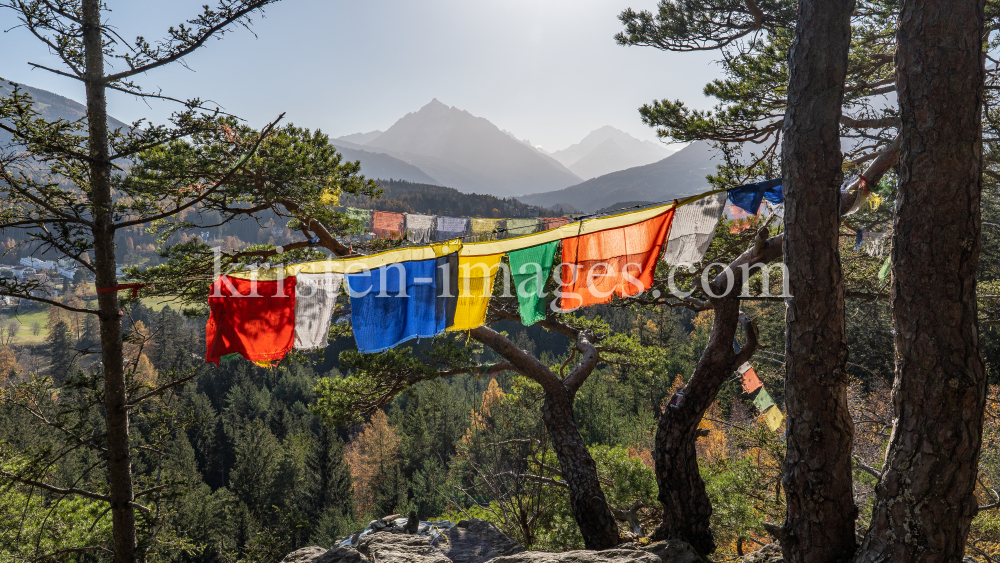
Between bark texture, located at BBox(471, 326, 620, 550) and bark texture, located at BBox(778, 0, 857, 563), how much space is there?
10.4 ft

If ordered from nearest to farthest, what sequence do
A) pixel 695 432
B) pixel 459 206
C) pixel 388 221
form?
pixel 695 432, pixel 388 221, pixel 459 206

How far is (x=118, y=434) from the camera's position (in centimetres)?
513

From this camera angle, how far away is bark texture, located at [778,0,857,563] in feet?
11.7

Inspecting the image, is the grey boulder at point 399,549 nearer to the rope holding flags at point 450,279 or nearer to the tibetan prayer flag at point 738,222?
the rope holding flags at point 450,279

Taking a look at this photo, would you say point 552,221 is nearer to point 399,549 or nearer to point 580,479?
point 580,479

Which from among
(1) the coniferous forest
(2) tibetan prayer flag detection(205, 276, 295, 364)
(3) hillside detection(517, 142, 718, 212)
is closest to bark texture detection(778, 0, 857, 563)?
(1) the coniferous forest

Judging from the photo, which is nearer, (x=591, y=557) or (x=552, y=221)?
(x=591, y=557)

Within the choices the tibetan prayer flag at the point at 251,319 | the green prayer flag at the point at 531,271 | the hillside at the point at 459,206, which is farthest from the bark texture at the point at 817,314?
the hillside at the point at 459,206

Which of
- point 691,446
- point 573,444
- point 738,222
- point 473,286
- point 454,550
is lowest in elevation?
point 454,550

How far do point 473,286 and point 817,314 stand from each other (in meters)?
3.26

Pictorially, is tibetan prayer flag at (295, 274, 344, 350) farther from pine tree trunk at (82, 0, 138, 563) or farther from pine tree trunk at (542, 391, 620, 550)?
pine tree trunk at (542, 391, 620, 550)

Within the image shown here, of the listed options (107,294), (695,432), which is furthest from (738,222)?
(107,294)

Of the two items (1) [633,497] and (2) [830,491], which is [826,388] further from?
(1) [633,497]

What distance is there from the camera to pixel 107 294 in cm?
504
